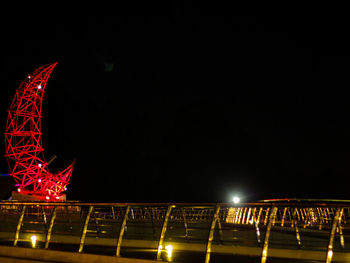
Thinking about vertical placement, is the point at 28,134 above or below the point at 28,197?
above

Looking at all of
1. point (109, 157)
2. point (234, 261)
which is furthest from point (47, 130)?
point (234, 261)

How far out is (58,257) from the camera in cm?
913

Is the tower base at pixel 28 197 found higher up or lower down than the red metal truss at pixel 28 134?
lower down

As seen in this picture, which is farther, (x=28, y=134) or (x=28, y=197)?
(x=28, y=197)

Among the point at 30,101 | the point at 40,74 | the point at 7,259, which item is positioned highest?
the point at 40,74

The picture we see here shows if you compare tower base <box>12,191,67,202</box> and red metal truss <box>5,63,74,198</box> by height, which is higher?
red metal truss <box>5,63,74,198</box>

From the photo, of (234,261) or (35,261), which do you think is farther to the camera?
(35,261)

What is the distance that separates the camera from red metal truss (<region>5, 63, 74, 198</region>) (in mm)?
32594

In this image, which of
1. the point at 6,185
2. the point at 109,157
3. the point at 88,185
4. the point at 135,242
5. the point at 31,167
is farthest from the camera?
the point at 109,157

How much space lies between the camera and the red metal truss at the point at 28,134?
32.6m

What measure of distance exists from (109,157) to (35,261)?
5248cm

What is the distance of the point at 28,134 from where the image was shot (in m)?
32.4

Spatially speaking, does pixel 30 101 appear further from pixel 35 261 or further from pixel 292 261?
pixel 292 261

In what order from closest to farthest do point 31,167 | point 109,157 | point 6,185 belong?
point 31,167, point 6,185, point 109,157
